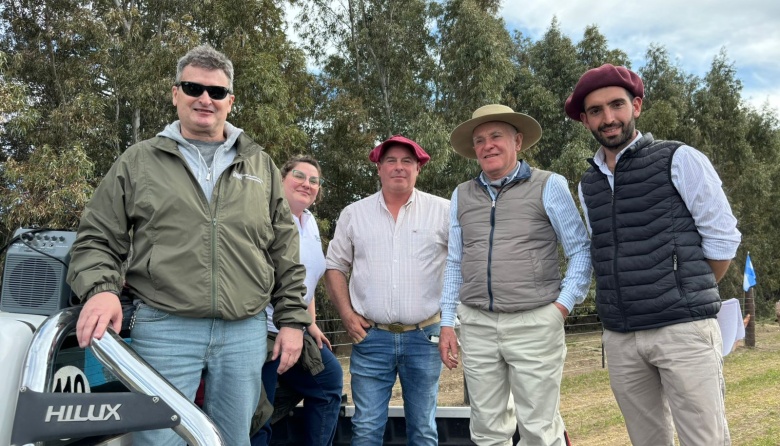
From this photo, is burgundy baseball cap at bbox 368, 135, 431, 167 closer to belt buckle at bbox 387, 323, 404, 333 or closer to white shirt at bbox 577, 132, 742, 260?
belt buckle at bbox 387, 323, 404, 333

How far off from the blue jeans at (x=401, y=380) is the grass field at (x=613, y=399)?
373 centimetres

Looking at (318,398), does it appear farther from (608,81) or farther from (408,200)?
(608,81)

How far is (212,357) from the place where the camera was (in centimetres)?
240

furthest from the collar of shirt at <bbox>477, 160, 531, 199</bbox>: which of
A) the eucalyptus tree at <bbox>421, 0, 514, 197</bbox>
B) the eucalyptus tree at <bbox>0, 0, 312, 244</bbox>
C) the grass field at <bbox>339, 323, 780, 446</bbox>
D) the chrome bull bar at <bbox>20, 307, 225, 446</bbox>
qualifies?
the eucalyptus tree at <bbox>421, 0, 514, 197</bbox>

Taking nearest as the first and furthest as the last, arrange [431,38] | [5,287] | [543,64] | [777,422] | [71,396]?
[71,396] → [5,287] → [777,422] → [431,38] → [543,64]

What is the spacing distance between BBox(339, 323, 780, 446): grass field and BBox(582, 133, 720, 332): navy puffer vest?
4.20 metres

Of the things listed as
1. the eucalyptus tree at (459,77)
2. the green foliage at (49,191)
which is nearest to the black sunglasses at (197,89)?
the green foliage at (49,191)

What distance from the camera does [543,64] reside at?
992 inches

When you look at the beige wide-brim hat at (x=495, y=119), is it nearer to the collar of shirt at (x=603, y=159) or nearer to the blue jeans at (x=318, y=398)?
the collar of shirt at (x=603, y=159)

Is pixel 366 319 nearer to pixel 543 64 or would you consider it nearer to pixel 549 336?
pixel 549 336

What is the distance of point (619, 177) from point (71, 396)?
232 centimetres

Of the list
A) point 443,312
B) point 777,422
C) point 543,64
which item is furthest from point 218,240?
point 543,64


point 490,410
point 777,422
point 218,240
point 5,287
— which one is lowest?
point 777,422

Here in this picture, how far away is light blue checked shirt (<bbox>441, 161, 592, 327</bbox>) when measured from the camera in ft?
9.82
